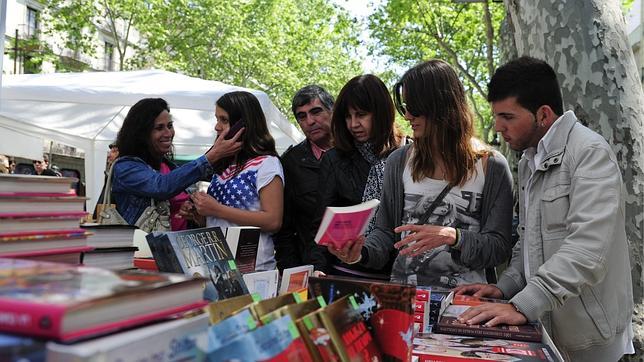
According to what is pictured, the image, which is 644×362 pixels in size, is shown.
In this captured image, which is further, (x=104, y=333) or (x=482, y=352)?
(x=482, y=352)

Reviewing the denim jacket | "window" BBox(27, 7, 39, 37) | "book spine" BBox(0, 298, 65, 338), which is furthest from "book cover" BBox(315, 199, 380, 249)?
"window" BBox(27, 7, 39, 37)

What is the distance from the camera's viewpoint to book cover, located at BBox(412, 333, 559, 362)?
1.36 m

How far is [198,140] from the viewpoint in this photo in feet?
25.7

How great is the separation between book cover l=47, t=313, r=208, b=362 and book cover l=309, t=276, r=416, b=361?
1.51ft

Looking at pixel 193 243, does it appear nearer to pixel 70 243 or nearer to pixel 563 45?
pixel 70 243

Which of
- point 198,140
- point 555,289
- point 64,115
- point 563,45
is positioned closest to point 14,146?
point 64,115

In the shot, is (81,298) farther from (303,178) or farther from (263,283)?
(303,178)

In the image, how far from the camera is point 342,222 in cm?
155

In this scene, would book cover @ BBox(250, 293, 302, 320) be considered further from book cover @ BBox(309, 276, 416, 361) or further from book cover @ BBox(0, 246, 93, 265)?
book cover @ BBox(0, 246, 93, 265)

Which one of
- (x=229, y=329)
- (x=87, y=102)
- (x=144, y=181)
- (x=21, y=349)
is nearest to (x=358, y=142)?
(x=144, y=181)

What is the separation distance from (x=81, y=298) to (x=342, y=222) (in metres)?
0.91

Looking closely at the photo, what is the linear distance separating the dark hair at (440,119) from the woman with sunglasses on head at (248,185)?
0.66m

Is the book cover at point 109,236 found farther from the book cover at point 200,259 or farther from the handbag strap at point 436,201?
the handbag strap at point 436,201

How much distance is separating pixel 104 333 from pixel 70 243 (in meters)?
0.67
